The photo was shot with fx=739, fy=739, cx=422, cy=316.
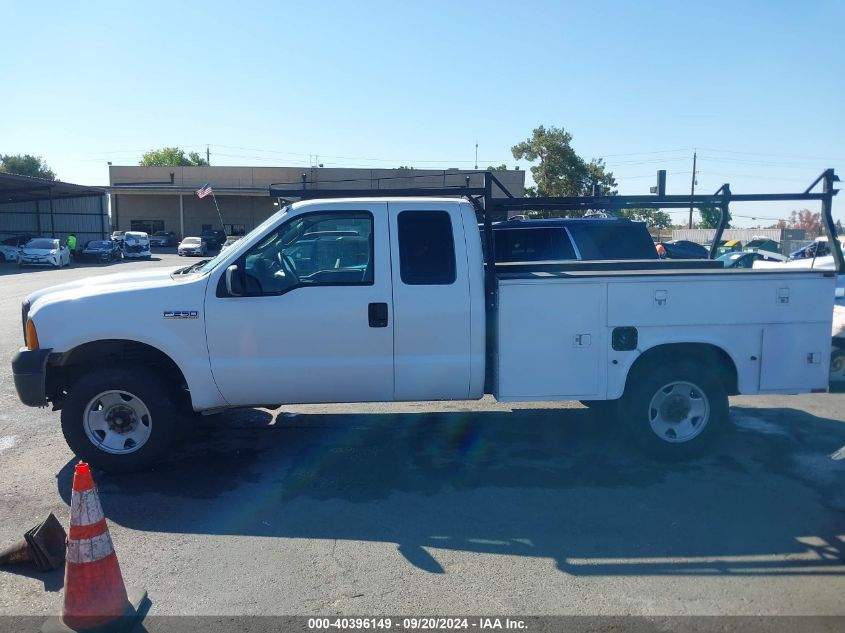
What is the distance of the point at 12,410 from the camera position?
795cm

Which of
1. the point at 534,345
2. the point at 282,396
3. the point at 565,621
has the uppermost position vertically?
the point at 534,345

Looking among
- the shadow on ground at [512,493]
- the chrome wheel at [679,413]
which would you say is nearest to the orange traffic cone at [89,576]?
the shadow on ground at [512,493]

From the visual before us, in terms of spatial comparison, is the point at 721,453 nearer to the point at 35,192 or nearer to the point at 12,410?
the point at 12,410

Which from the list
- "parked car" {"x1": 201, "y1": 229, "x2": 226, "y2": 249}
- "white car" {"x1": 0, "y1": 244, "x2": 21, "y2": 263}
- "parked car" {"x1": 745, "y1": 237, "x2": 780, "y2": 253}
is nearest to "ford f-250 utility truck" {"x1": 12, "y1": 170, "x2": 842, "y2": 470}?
"parked car" {"x1": 745, "y1": 237, "x2": 780, "y2": 253}

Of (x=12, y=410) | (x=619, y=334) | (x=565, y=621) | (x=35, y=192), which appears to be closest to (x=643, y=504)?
(x=619, y=334)

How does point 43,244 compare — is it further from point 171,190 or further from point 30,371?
point 30,371

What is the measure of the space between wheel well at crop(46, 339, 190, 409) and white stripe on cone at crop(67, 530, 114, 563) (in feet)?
7.28

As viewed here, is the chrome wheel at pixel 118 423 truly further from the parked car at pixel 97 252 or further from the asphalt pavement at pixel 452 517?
the parked car at pixel 97 252

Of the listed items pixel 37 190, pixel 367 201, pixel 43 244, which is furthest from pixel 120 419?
pixel 37 190

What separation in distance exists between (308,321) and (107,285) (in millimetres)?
1687

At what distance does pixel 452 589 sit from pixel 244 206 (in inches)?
2353

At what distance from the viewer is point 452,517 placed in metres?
5.09

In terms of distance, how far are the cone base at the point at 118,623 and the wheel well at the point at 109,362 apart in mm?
2286

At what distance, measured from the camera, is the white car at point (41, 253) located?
35.9m
